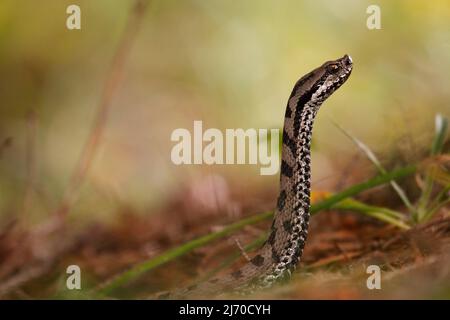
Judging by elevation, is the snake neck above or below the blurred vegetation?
below

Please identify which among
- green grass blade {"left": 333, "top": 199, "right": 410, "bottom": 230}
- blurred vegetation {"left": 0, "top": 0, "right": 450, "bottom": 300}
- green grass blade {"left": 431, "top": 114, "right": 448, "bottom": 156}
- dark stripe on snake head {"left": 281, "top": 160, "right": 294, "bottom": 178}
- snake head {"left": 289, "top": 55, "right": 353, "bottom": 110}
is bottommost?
green grass blade {"left": 333, "top": 199, "right": 410, "bottom": 230}

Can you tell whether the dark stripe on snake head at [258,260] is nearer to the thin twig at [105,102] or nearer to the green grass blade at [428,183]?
the green grass blade at [428,183]

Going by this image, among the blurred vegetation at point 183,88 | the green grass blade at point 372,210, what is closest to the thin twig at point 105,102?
the blurred vegetation at point 183,88

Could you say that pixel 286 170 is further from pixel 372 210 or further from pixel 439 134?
pixel 439 134

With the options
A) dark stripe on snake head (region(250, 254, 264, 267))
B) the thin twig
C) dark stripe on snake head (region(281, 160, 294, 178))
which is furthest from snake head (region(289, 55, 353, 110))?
the thin twig

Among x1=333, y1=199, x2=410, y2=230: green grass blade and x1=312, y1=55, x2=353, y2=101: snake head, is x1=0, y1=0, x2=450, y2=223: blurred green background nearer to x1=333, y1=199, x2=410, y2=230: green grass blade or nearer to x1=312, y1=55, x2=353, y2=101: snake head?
x1=333, y1=199, x2=410, y2=230: green grass blade

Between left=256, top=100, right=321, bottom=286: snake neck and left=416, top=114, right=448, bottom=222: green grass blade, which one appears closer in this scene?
left=256, top=100, right=321, bottom=286: snake neck
